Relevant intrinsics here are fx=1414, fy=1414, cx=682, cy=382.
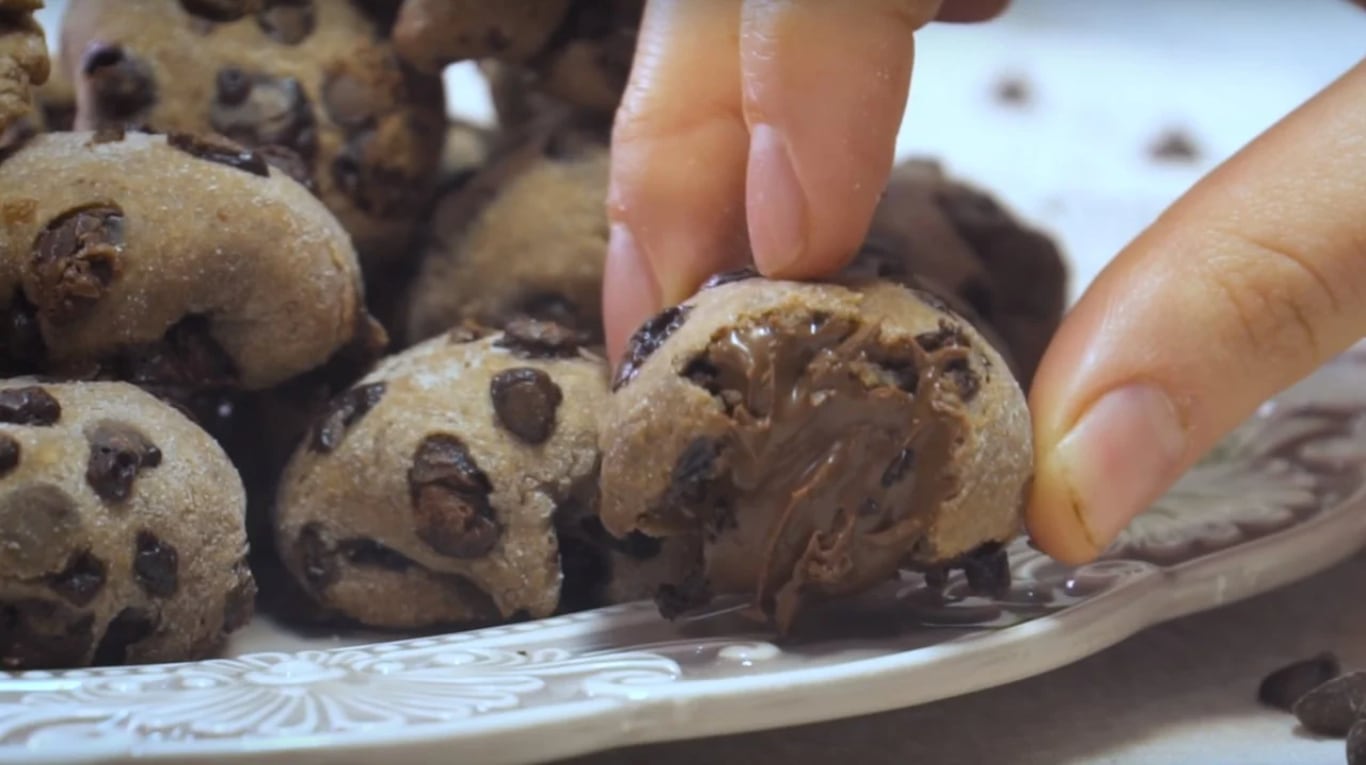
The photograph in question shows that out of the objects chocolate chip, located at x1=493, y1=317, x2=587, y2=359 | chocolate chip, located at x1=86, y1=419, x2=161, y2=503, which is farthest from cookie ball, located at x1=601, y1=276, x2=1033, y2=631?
chocolate chip, located at x1=86, y1=419, x2=161, y2=503

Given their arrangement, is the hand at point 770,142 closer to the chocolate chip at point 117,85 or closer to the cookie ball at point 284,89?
the cookie ball at point 284,89

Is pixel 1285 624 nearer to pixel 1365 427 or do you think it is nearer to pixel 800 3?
pixel 1365 427

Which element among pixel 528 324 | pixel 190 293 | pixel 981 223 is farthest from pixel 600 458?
pixel 981 223

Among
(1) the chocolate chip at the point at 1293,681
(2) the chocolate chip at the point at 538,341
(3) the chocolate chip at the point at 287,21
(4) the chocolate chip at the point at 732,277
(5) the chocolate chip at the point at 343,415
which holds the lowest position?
(1) the chocolate chip at the point at 1293,681

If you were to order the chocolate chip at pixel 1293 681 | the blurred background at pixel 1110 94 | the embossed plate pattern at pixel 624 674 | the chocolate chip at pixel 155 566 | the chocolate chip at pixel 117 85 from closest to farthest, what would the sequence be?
the embossed plate pattern at pixel 624 674
the chocolate chip at pixel 155 566
the chocolate chip at pixel 1293 681
the chocolate chip at pixel 117 85
the blurred background at pixel 1110 94

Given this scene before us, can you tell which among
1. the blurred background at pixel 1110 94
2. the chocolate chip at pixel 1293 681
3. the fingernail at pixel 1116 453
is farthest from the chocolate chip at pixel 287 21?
the blurred background at pixel 1110 94

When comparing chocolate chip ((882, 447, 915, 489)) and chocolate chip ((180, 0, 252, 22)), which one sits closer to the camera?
chocolate chip ((882, 447, 915, 489))

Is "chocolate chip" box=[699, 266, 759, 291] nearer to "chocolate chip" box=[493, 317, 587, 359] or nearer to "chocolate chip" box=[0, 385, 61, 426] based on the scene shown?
"chocolate chip" box=[493, 317, 587, 359]
